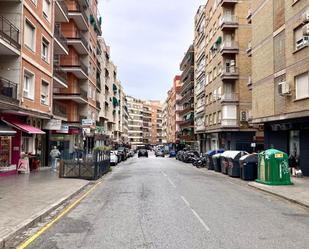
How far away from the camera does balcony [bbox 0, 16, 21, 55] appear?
18663 mm

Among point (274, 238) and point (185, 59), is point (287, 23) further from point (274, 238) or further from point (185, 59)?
point (185, 59)

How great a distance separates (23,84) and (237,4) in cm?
3068

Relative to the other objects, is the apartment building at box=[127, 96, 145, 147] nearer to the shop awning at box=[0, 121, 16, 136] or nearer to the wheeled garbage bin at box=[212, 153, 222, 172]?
the wheeled garbage bin at box=[212, 153, 222, 172]

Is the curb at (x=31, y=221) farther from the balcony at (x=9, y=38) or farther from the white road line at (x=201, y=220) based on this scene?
the balcony at (x=9, y=38)

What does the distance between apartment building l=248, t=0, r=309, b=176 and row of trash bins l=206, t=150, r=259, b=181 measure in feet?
12.2

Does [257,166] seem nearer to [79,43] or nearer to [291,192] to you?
[291,192]

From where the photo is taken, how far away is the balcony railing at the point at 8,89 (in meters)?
18.9

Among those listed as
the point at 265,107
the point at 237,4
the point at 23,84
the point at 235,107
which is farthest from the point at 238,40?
the point at 23,84

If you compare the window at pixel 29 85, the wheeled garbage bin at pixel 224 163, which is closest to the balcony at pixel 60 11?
the window at pixel 29 85

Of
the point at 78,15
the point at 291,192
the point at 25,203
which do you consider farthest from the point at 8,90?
the point at 78,15

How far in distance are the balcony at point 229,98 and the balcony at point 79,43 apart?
16946mm

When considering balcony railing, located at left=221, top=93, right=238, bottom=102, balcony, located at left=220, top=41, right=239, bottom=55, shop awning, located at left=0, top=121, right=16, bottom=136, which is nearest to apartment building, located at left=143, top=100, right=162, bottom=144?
balcony railing, located at left=221, top=93, right=238, bottom=102

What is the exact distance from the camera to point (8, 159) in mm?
22312

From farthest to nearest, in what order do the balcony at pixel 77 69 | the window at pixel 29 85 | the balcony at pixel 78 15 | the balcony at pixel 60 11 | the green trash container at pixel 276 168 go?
the balcony at pixel 77 69 → the balcony at pixel 78 15 → the balcony at pixel 60 11 → the window at pixel 29 85 → the green trash container at pixel 276 168
